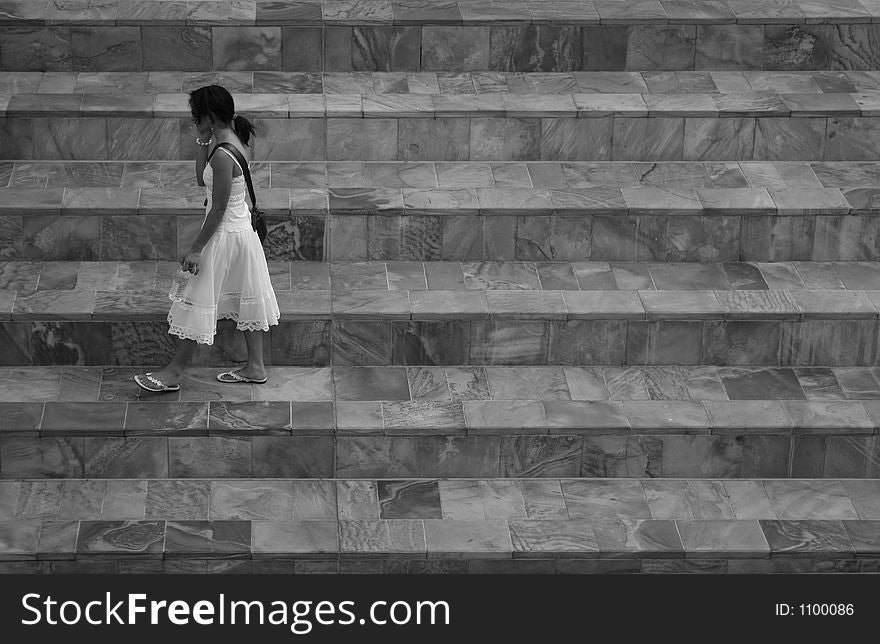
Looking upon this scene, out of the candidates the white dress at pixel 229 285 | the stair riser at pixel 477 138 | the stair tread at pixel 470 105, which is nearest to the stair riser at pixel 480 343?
the white dress at pixel 229 285

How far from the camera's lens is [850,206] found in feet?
30.0

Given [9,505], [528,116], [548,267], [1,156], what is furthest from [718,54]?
[9,505]

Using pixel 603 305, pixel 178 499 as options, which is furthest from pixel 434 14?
Result: pixel 178 499

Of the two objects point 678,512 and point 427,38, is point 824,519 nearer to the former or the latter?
point 678,512

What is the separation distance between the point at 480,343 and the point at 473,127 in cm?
166

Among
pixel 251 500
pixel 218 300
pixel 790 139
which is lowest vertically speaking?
pixel 251 500

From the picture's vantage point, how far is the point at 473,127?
955 cm

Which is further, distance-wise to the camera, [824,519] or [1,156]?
[1,156]

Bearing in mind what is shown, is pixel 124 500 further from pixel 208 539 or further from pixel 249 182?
pixel 249 182

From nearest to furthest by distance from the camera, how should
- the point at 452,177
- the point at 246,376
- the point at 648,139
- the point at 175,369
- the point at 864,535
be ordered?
the point at 864,535
the point at 175,369
the point at 246,376
the point at 452,177
the point at 648,139

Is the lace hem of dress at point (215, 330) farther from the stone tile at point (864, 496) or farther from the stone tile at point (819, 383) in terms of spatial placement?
the stone tile at point (864, 496)

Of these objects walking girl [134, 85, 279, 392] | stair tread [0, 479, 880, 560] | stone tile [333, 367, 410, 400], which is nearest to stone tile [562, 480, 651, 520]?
stair tread [0, 479, 880, 560]

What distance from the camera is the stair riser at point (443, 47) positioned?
9891mm

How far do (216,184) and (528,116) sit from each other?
2.65m
